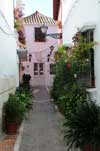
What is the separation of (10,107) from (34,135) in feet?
4.67

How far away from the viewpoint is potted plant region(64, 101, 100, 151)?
8617 mm

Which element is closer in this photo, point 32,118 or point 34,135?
point 34,135

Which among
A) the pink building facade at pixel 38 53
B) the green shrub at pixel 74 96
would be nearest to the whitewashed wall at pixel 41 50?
the pink building facade at pixel 38 53

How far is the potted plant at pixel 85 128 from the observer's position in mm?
8617

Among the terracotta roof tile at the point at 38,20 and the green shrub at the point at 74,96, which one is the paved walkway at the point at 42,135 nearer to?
the green shrub at the point at 74,96

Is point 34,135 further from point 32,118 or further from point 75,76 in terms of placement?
point 32,118

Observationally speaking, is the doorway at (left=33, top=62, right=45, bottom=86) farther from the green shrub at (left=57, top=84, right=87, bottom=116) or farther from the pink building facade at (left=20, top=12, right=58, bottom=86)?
the green shrub at (left=57, top=84, right=87, bottom=116)

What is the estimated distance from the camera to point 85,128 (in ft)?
29.0

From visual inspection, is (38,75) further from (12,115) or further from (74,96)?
(12,115)

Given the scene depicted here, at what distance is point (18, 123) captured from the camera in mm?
13758

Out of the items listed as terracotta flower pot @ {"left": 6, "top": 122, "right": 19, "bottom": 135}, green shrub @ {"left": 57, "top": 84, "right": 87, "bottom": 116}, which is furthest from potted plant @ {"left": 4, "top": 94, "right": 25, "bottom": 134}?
green shrub @ {"left": 57, "top": 84, "right": 87, "bottom": 116}

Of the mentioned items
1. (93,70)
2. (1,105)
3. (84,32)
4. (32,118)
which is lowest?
(32,118)

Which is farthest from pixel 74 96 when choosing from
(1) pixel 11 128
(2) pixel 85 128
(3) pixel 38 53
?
(3) pixel 38 53

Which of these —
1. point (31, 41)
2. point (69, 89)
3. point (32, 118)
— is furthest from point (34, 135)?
point (31, 41)
